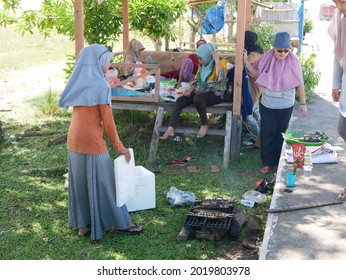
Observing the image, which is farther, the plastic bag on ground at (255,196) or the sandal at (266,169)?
the sandal at (266,169)

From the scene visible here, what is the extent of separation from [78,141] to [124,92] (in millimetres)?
3210

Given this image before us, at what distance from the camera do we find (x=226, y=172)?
686 cm

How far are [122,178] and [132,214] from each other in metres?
0.81

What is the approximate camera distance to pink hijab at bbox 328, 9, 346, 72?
4.48 metres

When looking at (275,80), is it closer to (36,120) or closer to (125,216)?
(125,216)

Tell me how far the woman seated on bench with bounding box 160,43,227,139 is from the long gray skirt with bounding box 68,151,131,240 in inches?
98.1

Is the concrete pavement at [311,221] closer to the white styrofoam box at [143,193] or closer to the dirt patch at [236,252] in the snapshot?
the dirt patch at [236,252]

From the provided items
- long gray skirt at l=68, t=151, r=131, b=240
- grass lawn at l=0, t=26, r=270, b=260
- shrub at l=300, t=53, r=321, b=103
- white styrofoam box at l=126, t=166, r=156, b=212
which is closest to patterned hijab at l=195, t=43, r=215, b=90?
grass lawn at l=0, t=26, r=270, b=260

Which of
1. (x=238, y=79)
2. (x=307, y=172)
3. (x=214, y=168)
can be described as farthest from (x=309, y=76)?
(x=307, y=172)

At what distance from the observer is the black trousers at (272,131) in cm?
660

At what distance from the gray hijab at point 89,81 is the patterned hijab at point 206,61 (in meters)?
2.92

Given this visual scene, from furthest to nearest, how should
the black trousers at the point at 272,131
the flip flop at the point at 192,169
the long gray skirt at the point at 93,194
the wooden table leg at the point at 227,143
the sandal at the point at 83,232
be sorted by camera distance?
the wooden table leg at the point at 227,143 < the flip flop at the point at 192,169 < the black trousers at the point at 272,131 < the sandal at the point at 83,232 < the long gray skirt at the point at 93,194

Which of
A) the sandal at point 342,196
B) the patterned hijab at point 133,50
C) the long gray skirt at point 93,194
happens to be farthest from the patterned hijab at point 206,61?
the sandal at point 342,196

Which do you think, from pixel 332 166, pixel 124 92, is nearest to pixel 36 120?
pixel 124 92
